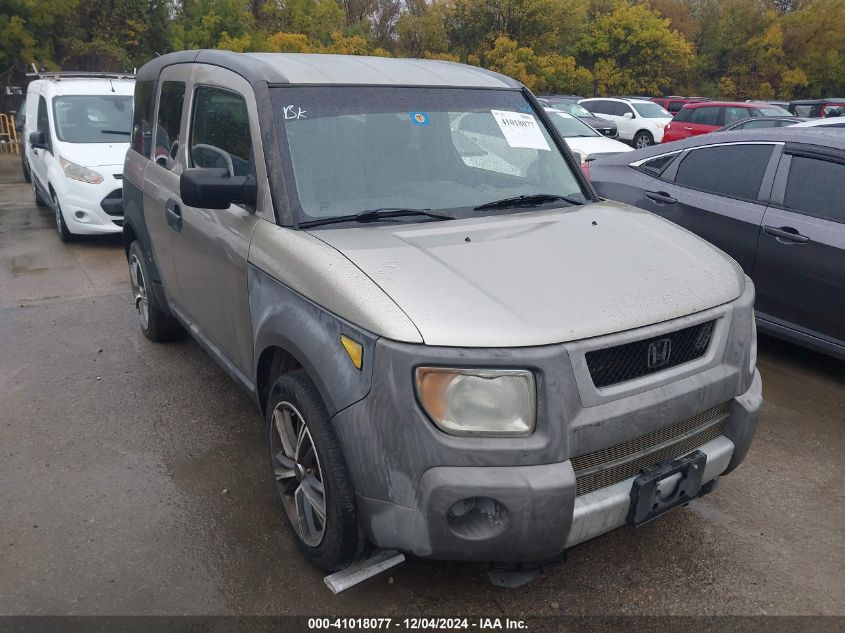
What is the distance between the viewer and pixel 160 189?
4.08m

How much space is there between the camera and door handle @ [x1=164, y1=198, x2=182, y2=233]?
148 inches

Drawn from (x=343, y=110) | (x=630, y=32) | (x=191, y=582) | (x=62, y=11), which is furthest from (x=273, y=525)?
(x=630, y=32)

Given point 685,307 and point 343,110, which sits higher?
point 343,110

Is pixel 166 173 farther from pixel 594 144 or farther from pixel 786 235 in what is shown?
pixel 594 144

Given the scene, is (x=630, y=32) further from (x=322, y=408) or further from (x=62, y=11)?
(x=322, y=408)

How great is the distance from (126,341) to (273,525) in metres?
2.75

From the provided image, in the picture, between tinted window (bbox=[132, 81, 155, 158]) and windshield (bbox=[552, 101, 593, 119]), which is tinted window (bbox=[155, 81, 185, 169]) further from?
windshield (bbox=[552, 101, 593, 119])

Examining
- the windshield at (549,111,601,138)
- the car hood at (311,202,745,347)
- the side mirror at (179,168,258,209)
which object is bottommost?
the windshield at (549,111,601,138)

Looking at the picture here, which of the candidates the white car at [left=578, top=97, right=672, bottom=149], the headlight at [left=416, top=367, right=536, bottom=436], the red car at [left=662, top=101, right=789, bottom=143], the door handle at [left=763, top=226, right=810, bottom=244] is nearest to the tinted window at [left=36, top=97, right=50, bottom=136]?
the door handle at [left=763, top=226, right=810, bottom=244]

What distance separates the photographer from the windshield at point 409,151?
9.60 feet

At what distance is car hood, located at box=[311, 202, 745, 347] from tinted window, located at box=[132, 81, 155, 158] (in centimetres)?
233

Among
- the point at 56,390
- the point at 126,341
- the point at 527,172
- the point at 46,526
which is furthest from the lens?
the point at 126,341

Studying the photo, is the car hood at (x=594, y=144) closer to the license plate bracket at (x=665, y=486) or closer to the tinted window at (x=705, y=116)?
the tinted window at (x=705, y=116)

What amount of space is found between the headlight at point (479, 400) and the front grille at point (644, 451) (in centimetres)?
26
